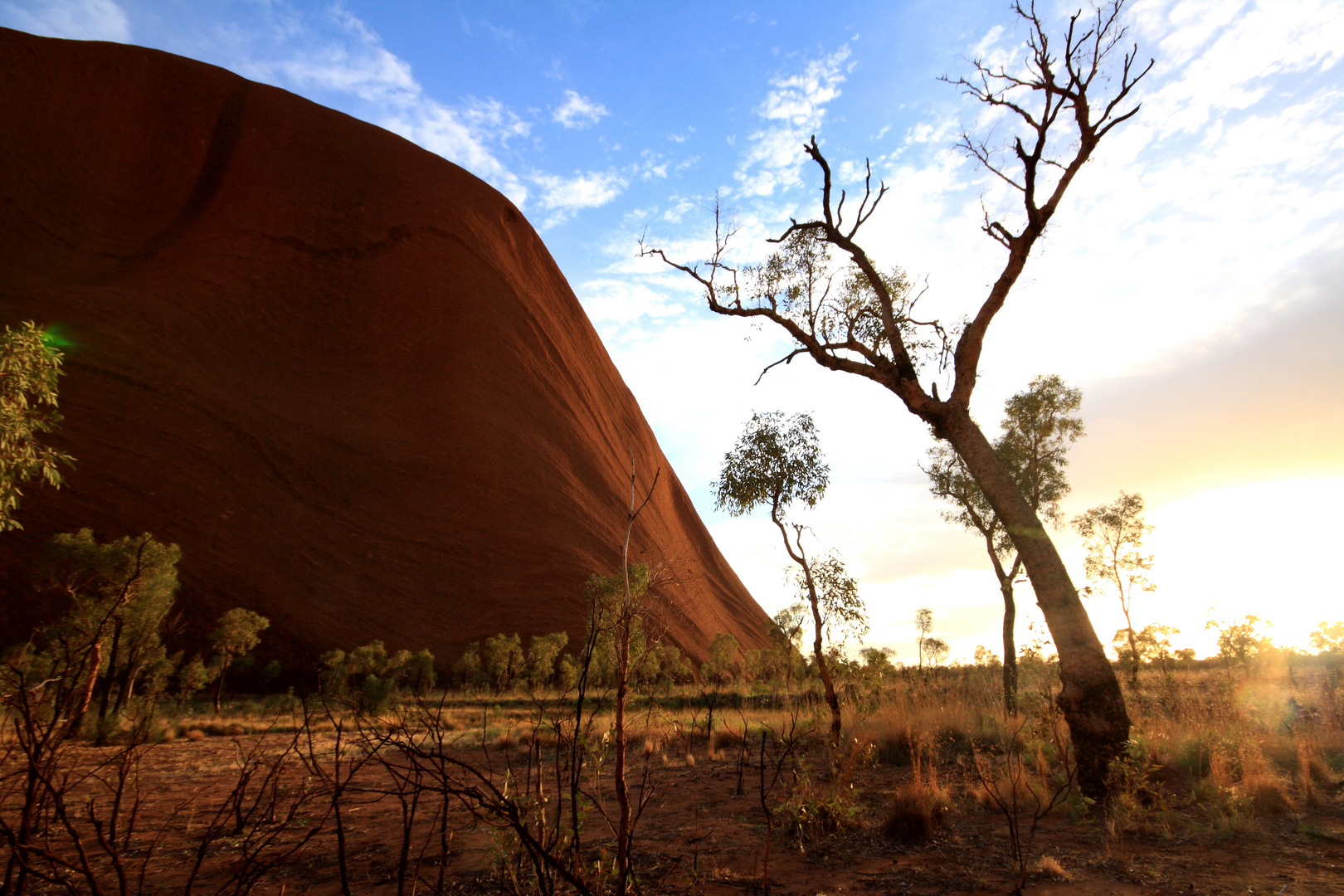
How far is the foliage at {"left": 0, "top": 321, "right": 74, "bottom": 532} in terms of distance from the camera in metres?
10.3

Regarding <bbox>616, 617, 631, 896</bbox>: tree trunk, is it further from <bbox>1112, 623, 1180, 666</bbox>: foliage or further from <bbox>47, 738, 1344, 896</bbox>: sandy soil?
<bbox>1112, 623, 1180, 666</bbox>: foliage

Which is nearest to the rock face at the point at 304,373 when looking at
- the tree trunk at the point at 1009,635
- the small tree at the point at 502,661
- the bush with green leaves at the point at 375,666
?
the bush with green leaves at the point at 375,666

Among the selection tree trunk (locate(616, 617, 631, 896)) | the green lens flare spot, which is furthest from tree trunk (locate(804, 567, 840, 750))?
the green lens flare spot

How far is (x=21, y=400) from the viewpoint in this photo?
10.5 m

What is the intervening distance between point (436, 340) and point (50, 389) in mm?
40091

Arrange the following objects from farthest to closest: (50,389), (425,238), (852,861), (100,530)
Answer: (425,238) < (100,530) < (50,389) < (852,861)

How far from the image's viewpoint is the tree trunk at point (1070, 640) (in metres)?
7.03

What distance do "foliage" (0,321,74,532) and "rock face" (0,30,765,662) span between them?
24.2 m

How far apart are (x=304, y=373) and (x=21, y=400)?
37.1 meters

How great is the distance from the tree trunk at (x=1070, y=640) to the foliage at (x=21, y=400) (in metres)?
14.5

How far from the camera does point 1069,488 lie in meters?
18.7

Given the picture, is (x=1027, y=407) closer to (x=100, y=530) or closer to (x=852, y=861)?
(x=852, y=861)

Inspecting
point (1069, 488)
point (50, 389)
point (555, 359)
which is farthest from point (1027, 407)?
point (555, 359)

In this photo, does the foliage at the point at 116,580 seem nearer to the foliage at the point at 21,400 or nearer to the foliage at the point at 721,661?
the foliage at the point at 21,400
